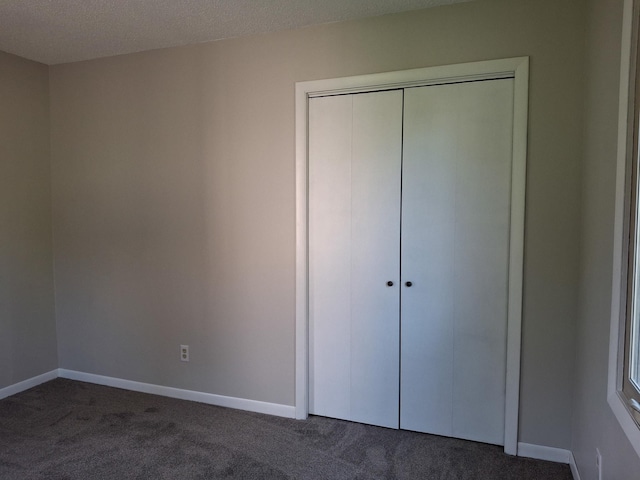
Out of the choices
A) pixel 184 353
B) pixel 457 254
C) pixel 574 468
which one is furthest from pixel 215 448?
pixel 574 468

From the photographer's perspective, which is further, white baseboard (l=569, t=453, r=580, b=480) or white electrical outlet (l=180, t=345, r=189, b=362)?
Answer: white electrical outlet (l=180, t=345, r=189, b=362)

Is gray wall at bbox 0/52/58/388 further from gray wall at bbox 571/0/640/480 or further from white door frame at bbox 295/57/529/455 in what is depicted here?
gray wall at bbox 571/0/640/480

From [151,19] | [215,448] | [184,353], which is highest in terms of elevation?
[151,19]

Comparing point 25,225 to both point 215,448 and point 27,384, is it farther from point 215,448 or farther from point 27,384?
point 215,448

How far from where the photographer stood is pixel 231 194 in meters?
2.85

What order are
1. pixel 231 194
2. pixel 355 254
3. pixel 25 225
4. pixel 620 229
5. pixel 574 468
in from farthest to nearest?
1. pixel 25 225
2. pixel 231 194
3. pixel 355 254
4. pixel 574 468
5. pixel 620 229

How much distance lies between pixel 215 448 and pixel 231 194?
5.21 ft

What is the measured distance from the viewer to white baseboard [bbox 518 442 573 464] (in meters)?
2.23

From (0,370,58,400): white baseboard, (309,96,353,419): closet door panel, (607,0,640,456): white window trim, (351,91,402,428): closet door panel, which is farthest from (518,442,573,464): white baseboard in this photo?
(0,370,58,400): white baseboard

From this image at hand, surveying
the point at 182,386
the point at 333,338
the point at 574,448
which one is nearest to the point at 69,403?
the point at 182,386

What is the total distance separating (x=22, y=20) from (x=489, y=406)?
11.9 feet

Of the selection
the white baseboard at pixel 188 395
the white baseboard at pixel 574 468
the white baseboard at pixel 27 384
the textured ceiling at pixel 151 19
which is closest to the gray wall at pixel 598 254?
the white baseboard at pixel 574 468

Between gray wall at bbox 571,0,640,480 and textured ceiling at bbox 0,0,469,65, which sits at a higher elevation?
textured ceiling at bbox 0,0,469,65

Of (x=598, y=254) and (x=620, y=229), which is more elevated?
(x=620, y=229)
